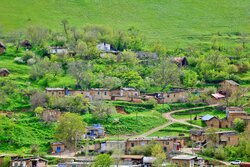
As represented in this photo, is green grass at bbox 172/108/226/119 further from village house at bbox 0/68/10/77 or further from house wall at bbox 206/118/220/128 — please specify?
village house at bbox 0/68/10/77

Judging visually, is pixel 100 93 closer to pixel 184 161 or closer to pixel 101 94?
pixel 101 94

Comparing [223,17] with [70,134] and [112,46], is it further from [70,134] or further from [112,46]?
[70,134]

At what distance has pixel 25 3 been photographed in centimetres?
15488

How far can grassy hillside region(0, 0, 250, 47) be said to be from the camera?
476 feet

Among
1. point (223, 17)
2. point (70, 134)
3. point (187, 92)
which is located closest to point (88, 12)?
point (223, 17)

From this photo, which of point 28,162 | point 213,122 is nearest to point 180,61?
point 213,122

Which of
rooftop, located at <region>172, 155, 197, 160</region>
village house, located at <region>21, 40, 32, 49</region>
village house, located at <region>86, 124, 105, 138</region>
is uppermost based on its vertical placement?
village house, located at <region>21, 40, 32, 49</region>

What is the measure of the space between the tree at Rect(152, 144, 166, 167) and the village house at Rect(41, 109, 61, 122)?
13.7 m

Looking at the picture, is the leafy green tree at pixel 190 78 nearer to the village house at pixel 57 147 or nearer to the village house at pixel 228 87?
the village house at pixel 228 87

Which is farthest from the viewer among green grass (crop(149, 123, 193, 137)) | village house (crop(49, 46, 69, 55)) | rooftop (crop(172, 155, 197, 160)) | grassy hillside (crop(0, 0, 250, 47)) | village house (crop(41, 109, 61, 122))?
grassy hillside (crop(0, 0, 250, 47))

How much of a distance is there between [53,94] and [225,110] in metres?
20.1

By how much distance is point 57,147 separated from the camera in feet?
290

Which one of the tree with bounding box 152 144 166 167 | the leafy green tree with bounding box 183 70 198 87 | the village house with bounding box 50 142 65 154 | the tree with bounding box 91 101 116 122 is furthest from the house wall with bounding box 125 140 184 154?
the leafy green tree with bounding box 183 70 198 87

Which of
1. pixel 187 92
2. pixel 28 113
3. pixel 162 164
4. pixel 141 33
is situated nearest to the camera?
pixel 162 164
